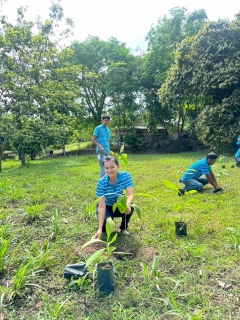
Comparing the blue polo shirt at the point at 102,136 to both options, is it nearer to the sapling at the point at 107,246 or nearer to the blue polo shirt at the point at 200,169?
the blue polo shirt at the point at 200,169

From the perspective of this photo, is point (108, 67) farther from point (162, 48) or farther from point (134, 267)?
point (134, 267)

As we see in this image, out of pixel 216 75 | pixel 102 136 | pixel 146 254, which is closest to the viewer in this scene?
pixel 146 254

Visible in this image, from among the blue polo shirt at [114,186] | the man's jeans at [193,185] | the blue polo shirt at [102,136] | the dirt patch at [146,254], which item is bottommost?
the dirt patch at [146,254]

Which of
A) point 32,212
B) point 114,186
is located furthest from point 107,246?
point 32,212

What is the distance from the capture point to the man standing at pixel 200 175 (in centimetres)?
468

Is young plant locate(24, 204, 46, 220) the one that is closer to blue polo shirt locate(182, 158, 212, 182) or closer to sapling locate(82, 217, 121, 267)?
sapling locate(82, 217, 121, 267)

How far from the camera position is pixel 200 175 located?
5.02m

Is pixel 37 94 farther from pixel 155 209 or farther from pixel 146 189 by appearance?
pixel 155 209

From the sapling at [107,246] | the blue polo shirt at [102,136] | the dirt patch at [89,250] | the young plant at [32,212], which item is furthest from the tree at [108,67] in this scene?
the sapling at [107,246]

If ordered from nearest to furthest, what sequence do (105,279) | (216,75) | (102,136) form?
(105,279) < (102,136) < (216,75)

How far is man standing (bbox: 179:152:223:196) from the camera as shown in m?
4.68

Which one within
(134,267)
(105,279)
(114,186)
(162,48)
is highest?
(162,48)

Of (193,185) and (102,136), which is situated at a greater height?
(102,136)

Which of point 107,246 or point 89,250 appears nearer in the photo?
point 107,246
